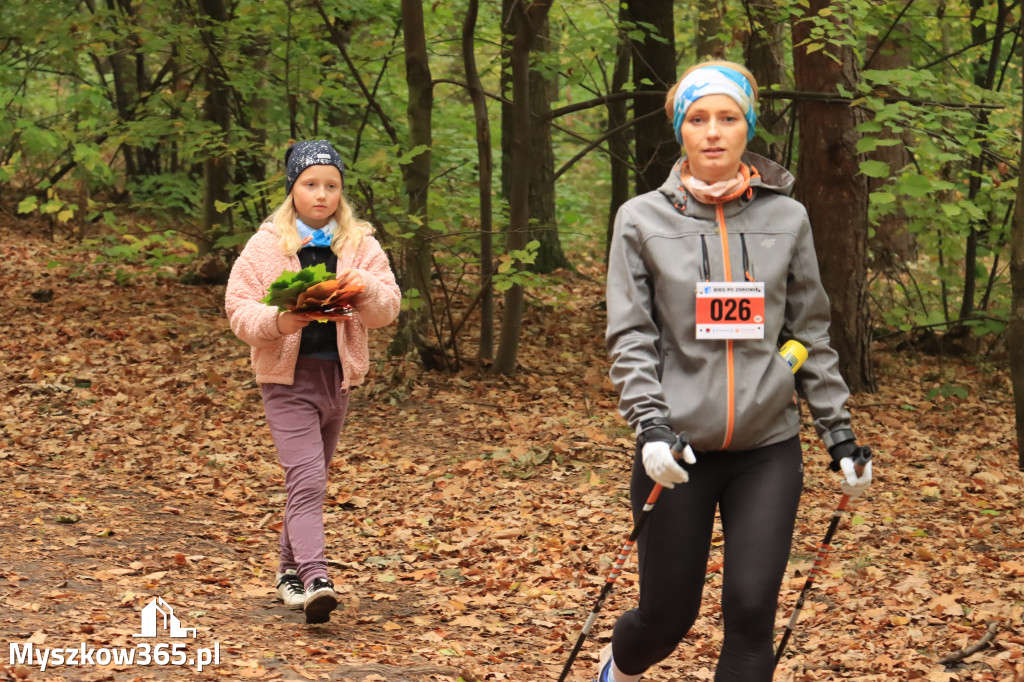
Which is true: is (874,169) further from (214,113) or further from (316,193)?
(214,113)

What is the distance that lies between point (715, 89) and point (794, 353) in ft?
2.82

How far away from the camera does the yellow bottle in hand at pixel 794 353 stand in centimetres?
306

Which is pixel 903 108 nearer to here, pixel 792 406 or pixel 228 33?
pixel 792 406

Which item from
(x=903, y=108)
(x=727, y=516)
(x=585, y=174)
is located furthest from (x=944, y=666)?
(x=585, y=174)

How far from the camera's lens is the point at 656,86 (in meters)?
11.0

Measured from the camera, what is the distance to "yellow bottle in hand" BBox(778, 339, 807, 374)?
306 centimetres

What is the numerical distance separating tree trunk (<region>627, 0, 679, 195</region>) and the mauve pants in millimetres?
6703

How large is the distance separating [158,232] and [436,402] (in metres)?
3.85

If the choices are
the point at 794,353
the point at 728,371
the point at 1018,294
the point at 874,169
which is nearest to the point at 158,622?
the point at 728,371

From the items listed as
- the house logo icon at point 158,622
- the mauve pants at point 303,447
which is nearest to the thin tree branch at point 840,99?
the mauve pants at point 303,447

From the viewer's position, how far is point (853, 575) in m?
5.35

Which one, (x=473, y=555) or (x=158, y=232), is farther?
(x=158, y=232)

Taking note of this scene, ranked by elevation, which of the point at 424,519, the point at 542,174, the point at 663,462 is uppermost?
the point at 542,174

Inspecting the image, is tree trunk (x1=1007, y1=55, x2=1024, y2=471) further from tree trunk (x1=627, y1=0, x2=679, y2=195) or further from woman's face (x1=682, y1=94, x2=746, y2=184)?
tree trunk (x1=627, y1=0, x2=679, y2=195)
